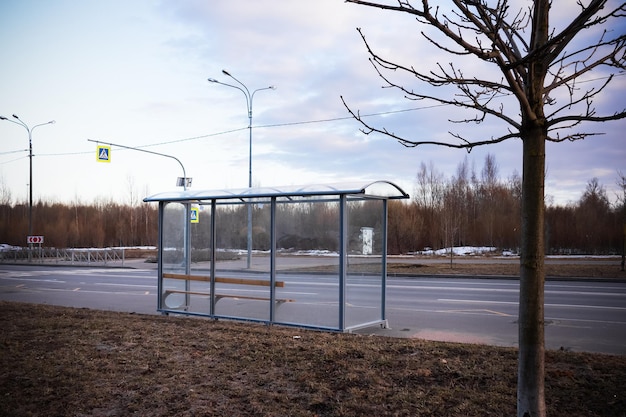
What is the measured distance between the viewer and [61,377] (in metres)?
6.12

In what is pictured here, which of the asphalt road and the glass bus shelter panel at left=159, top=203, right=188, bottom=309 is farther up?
the glass bus shelter panel at left=159, top=203, right=188, bottom=309

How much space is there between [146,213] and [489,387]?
70752 mm

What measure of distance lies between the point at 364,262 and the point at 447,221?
109 feet

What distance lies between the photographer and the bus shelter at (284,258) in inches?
381

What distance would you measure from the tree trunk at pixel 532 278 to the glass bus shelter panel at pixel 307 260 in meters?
5.62

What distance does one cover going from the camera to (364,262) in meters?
10.1

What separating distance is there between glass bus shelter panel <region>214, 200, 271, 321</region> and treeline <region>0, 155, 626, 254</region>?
18.0 m

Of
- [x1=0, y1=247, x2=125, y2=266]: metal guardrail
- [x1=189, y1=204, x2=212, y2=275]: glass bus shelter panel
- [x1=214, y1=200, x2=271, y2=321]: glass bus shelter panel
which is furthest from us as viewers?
[x1=0, y1=247, x2=125, y2=266]: metal guardrail

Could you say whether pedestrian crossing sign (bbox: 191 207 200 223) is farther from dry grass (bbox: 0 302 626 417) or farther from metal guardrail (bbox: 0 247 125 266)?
metal guardrail (bbox: 0 247 125 266)

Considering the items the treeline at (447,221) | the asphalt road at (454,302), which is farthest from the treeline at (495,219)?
the asphalt road at (454,302)

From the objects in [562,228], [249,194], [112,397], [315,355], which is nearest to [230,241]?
[249,194]

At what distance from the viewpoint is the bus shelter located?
9672 mm

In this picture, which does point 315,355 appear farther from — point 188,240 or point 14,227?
point 14,227

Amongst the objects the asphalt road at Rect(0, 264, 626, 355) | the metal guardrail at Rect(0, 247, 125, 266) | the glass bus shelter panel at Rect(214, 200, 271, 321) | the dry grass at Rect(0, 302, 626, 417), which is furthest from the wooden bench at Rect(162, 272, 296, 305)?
the metal guardrail at Rect(0, 247, 125, 266)
